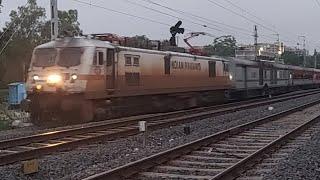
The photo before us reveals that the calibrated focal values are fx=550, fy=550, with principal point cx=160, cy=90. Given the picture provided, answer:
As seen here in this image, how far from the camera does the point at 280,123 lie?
1912 cm

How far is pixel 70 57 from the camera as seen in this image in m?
19.7

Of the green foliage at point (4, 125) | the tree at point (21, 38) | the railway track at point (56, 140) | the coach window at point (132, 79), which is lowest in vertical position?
the green foliage at point (4, 125)

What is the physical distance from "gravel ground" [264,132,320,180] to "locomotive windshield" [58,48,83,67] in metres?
9.63

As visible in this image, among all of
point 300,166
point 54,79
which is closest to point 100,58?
point 54,79

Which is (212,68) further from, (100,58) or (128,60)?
(100,58)

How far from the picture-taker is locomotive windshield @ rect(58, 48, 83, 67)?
63.8ft

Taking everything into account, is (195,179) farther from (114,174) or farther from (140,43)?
(140,43)

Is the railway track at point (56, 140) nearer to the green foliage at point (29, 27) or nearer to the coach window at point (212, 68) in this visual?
the coach window at point (212, 68)

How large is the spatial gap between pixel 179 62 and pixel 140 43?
137 inches

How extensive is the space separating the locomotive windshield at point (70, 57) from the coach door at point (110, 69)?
114 cm

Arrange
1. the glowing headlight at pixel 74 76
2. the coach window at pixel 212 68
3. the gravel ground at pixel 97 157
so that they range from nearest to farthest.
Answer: the gravel ground at pixel 97 157 < the glowing headlight at pixel 74 76 < the coach window at pixel 212 68

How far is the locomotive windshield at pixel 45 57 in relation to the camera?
65.5 ft

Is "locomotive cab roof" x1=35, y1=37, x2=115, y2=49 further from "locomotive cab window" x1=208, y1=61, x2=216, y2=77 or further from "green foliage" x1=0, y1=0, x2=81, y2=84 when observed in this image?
"green foliage" x1=0, y1=0, x2=81, y2=84

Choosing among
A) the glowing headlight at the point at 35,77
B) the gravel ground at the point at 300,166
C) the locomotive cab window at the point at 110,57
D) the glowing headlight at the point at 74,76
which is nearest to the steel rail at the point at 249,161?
the gravel ground at the point at 300,166
